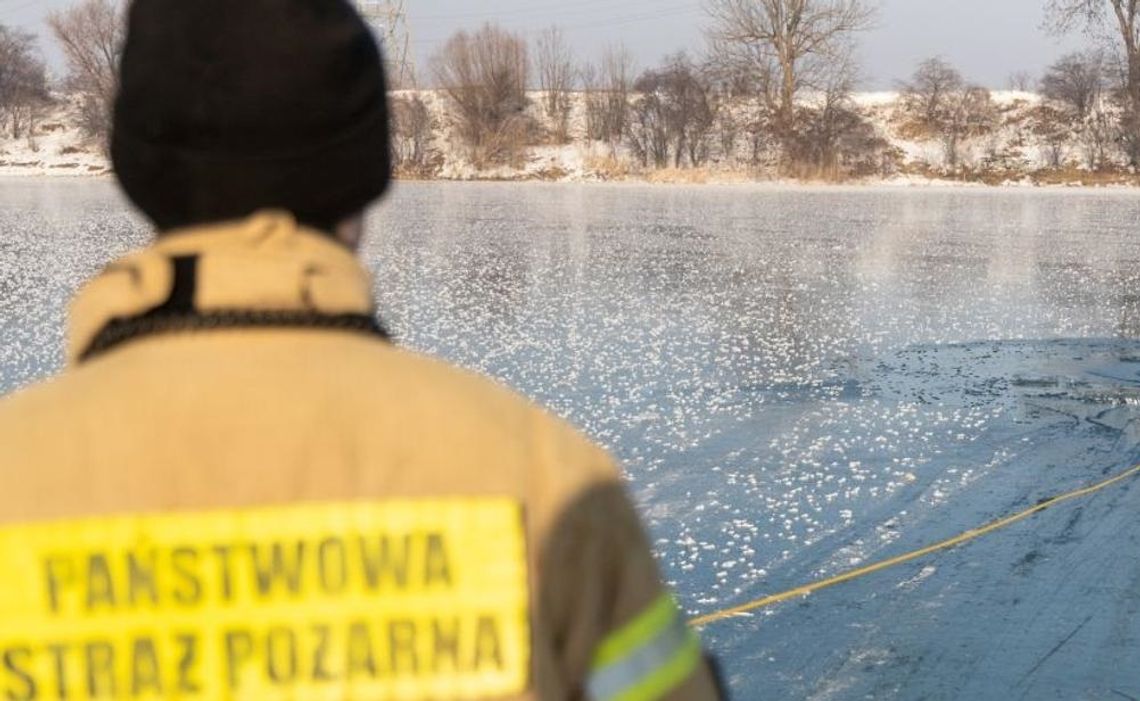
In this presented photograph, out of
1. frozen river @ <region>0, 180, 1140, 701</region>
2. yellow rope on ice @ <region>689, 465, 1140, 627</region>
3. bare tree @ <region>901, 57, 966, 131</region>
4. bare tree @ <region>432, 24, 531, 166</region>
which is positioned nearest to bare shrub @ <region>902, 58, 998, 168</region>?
bare tree @ <region>901, 57, 966, 131</region>

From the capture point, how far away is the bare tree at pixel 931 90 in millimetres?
41438

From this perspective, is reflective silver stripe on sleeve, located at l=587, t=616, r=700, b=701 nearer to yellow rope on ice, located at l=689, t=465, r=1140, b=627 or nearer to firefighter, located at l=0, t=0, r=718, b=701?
firefighter, located at l=0, t=0, r=718, b=701

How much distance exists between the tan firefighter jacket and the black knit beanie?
0.26ft

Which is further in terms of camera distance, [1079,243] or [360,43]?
[1079,243]

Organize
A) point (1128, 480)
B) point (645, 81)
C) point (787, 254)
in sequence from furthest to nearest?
point (645, 81) < point (787, 254) < point (1128, 480)

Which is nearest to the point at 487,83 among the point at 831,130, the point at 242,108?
the point at 831,130

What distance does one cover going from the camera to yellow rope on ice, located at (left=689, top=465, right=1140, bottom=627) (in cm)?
416

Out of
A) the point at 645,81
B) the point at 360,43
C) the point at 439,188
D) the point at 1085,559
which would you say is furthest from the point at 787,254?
the point at 645,81

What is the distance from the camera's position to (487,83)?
135ft

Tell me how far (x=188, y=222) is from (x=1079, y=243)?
54.5 feet

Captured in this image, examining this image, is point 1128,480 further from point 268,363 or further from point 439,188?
point 439,188

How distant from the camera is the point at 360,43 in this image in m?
1.10

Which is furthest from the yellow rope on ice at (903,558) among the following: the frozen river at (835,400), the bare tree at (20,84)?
the bare tree at (20,84)

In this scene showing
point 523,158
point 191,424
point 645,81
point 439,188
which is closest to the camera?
point 191,424
